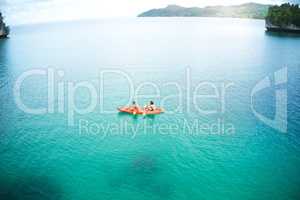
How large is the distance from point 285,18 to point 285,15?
1.64m

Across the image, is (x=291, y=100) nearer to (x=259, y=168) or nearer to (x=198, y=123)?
(x=198, y=123)

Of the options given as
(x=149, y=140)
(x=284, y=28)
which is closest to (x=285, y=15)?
(x=284, y=28)

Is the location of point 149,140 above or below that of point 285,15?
below

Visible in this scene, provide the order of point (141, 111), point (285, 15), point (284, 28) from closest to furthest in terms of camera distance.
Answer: point (141, 111) → point (285, 15) → point (284, 28)

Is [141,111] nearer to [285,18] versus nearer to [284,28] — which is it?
[285,18]

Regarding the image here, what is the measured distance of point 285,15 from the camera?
152 metres

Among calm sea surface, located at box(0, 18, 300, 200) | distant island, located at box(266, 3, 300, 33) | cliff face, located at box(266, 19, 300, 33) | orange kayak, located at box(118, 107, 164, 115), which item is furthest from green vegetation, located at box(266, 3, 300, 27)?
orange kayak, located at box(118, 107, 164, 115)

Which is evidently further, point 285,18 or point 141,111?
point 285,18

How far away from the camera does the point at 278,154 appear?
32625 mm

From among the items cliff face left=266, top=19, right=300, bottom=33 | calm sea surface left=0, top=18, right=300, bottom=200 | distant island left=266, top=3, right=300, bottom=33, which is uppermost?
distant island left=266, top=3, right=300, bottom=33

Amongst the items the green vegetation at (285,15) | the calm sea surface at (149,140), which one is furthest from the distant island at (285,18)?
the calm sea surface at (149,140)

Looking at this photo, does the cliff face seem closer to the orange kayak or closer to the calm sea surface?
the calm sea surface

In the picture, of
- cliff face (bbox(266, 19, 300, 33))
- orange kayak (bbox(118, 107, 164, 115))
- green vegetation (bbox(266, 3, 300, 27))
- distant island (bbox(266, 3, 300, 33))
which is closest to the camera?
orange kayak (bbox(118, 107, 164, 115))

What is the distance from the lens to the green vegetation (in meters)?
151
